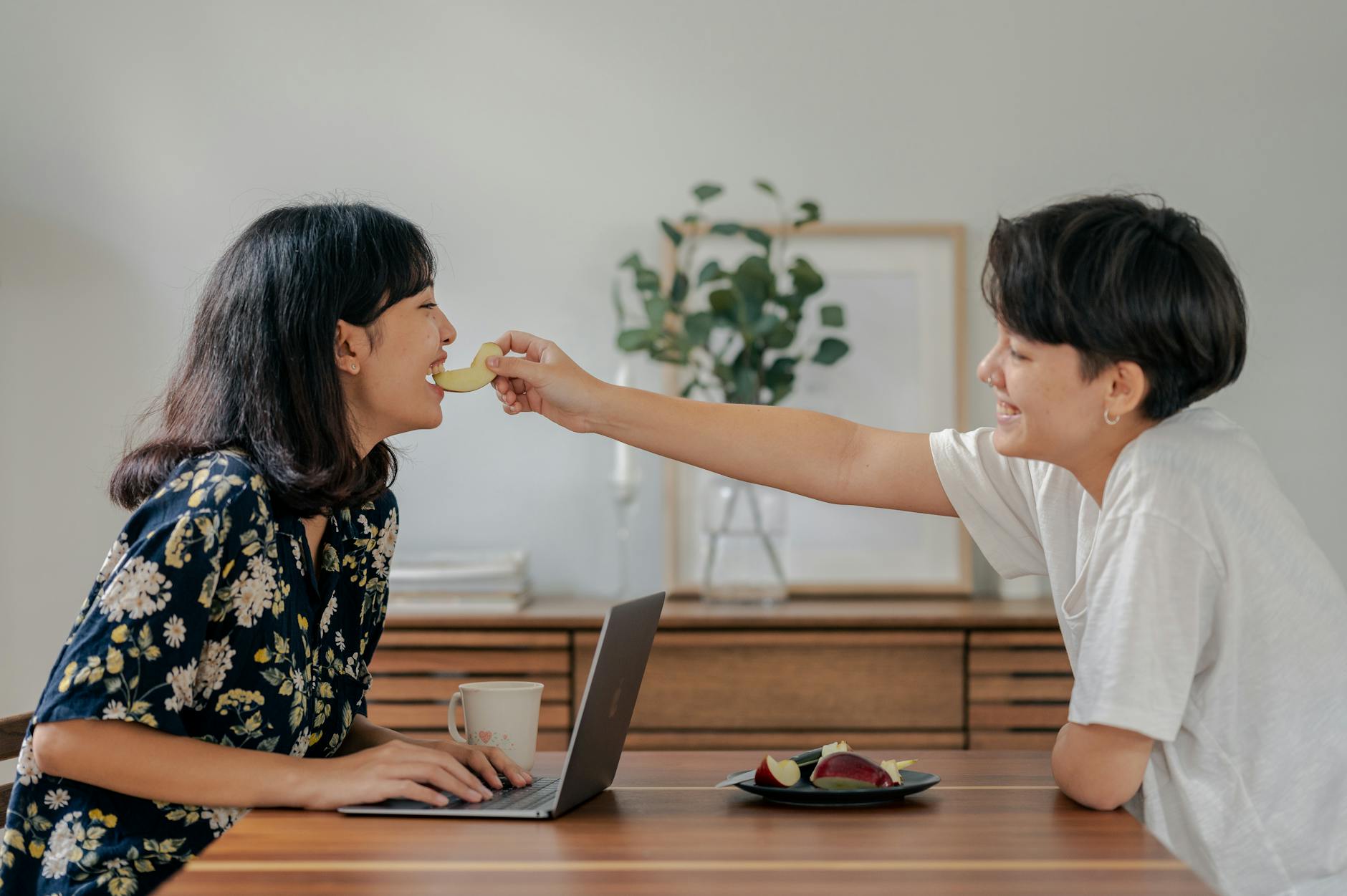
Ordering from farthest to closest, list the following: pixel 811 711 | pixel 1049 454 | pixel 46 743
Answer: pixel 811 711 → pixel 1049 454 → pixel 46 743

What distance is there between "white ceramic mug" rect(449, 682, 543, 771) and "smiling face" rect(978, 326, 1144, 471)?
0.64m

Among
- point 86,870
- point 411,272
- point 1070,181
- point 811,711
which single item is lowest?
point 811,711

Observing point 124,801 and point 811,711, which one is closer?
point 124,801

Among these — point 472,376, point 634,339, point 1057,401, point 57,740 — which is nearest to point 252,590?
point 57,740

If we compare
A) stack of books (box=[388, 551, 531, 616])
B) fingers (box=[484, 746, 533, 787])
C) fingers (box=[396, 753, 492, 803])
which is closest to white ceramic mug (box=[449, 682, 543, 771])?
fingers (box=[484, 746, 533, 787])

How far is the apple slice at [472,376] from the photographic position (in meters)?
1.74

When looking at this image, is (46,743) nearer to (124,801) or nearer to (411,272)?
(124,801)

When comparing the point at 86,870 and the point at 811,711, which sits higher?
the point at 86,870

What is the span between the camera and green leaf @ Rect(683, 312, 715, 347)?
2961 millimetres

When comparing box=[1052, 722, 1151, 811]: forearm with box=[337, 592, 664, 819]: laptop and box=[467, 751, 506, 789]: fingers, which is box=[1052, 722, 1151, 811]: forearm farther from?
box=[467, 751, 506, 789]: fingers

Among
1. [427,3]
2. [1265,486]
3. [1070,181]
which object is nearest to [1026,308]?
[1265,486]

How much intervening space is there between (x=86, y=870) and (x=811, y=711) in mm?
1737

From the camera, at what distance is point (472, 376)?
1750 mm

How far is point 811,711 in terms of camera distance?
276 centimetres
